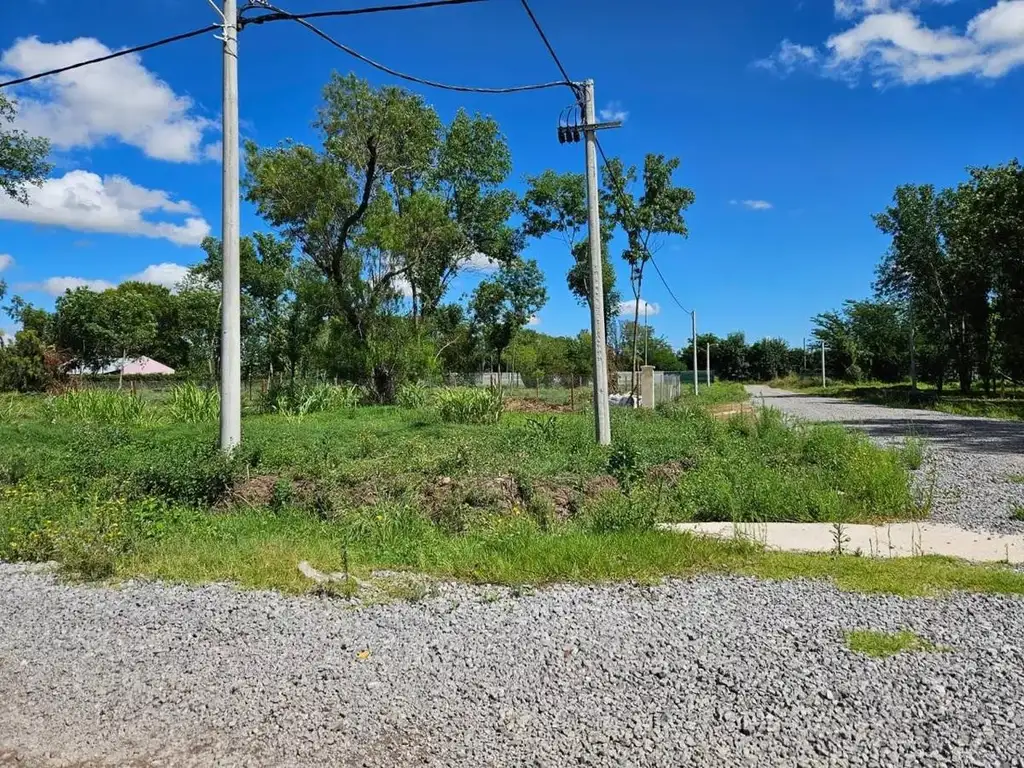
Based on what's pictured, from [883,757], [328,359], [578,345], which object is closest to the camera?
[883,757]

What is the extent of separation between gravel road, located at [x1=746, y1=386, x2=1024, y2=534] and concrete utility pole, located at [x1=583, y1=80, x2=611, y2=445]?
423 cm

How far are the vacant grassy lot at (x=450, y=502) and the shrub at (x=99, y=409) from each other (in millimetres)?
4552

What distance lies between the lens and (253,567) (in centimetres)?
540

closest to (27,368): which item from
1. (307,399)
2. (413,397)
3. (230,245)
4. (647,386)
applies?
(307,399)

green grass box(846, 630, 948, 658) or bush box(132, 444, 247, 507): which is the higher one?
bush box(132, 444, 247, 507)

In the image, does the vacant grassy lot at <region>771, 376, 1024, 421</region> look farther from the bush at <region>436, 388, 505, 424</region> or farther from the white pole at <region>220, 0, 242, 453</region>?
the white pole at <region>220, 0, 242, 453</region>

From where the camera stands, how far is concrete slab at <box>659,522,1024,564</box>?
588 centimetres

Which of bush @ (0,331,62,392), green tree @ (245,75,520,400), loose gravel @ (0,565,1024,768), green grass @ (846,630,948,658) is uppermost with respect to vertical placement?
green tree @ (245,75,520,400)

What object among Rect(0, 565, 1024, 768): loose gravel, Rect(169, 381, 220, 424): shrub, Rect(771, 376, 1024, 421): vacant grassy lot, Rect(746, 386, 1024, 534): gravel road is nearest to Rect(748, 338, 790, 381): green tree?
Rect(771, 376, 1024, 421): vacant grassy lot

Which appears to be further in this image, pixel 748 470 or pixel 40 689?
pixel 748 470

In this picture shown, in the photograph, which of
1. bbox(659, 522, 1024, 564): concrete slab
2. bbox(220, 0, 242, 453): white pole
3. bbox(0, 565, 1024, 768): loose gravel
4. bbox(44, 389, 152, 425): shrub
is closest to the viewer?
bbox(0, 565, 1024, 768): loose gravel

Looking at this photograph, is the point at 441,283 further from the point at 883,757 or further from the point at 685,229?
the point at 883,757

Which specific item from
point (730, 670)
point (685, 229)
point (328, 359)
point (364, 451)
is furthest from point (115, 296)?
point (730, 670)

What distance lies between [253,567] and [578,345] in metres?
44.6
